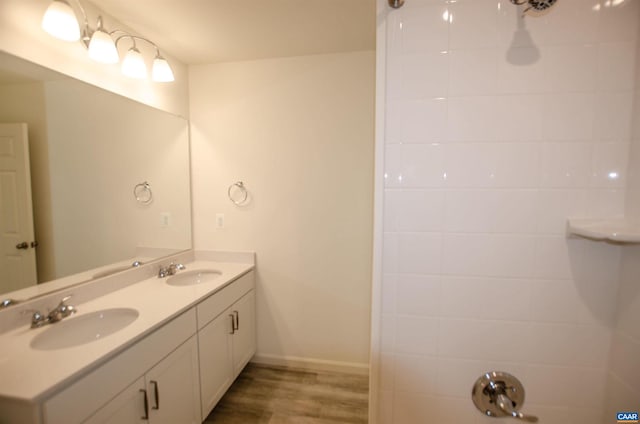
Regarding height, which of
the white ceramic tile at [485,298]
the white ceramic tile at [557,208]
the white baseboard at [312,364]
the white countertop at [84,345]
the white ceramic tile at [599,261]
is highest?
the white ceramic tile at [557,208]

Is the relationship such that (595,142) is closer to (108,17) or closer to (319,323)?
(319,323)

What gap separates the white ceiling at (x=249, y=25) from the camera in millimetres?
1430

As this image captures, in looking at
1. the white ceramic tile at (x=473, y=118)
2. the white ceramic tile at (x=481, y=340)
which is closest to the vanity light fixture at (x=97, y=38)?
the white ceramic tile at (x=473, y=118)

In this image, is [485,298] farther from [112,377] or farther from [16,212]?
[16,212]

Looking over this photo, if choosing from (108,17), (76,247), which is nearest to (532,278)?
(76,247)

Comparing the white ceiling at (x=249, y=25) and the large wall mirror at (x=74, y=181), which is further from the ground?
the white ceiling at (x=249, y=25)

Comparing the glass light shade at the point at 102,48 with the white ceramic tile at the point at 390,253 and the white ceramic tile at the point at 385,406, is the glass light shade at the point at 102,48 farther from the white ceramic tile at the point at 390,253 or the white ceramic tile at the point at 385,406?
the white ceramic tile at the point at 385,406

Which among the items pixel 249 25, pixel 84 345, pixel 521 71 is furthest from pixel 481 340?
pixel 249 25

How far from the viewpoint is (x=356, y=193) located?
1990 millimetres

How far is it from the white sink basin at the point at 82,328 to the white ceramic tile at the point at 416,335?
1.25 meters

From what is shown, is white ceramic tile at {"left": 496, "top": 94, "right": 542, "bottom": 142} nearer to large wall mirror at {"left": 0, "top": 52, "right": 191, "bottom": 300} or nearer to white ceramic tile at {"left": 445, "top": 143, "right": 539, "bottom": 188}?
white ceramic tile at {"left": 445, "top": 143, "right": 539, "bottom": 188}

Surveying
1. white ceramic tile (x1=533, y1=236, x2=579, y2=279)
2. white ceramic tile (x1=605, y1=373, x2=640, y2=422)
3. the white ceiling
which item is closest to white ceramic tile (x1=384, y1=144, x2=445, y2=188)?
white ceramic tile (x1=533, y1=236, x2=579, y2=279)

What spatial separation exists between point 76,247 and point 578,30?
2.32 meters

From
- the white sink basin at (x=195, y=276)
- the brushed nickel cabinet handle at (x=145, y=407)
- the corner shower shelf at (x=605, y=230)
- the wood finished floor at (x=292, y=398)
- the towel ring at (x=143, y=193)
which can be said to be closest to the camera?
the corner shower shelf at (x=605, y=230)
